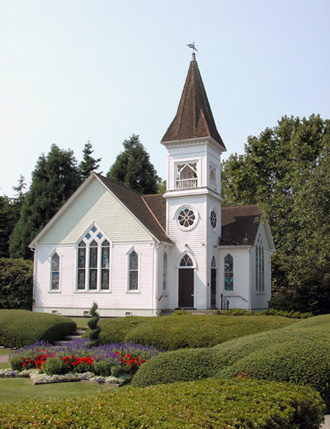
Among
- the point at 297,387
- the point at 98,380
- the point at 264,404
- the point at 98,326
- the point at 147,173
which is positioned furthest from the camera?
the point at 147,173

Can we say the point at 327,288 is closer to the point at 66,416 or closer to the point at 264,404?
the point at 264,404

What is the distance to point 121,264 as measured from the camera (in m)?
27.5

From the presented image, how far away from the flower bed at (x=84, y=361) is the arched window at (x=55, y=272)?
526 inches

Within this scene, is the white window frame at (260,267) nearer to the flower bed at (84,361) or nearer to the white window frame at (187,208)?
the white window frame at (187,208)

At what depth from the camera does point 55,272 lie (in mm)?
29250

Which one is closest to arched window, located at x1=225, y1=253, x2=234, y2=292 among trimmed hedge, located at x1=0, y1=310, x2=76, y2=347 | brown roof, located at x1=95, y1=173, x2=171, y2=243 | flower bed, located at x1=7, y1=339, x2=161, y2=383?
brown roof, located at x1=95, y1=173, x2=171, y2=243

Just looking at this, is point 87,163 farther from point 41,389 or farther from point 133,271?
point 41,389

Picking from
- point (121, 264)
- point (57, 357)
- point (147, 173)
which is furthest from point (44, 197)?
point (57, 357)

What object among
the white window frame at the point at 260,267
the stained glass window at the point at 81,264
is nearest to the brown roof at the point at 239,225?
the white window frame at the point at 260,267

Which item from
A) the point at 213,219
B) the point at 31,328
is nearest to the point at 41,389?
the point at 31,328

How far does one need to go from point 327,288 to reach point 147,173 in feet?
76.5

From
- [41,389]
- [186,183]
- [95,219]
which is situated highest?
[186,183]

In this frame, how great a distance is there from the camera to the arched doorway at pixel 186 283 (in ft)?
90.9

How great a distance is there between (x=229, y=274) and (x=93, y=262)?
7.89 meters
